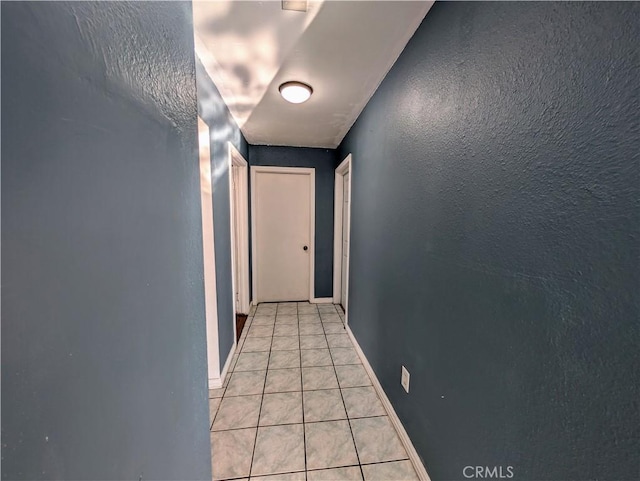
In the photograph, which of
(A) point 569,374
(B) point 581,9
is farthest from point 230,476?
(B) point 581,9

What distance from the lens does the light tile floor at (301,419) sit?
1.39m

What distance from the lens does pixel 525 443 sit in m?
0.79

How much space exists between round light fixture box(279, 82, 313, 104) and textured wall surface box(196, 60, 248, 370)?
1.66 feet

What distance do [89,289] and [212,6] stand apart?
1387 millimetres

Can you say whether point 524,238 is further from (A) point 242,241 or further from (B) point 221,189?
(A) point 242,241

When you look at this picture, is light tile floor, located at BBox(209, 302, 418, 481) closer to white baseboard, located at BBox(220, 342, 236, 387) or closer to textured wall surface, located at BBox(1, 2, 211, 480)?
white baseboard, located at BBox(220, 342, 236, 387)

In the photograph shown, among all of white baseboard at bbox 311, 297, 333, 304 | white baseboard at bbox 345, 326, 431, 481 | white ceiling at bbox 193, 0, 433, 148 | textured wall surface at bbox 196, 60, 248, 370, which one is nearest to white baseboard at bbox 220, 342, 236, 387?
textured wall surface at bbox 196, 60, 248, 370

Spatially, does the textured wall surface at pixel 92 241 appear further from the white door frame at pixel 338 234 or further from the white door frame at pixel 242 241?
the white door frame at pixel 338 234

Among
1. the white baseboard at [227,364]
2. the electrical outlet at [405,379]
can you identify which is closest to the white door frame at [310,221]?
the white baseboard at [227,364]

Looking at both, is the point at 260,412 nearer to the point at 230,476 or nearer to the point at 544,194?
the point at 230,476

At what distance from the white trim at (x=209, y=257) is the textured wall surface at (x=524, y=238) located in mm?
1341

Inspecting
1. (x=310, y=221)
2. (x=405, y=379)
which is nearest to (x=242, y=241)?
(x=310, y=221)

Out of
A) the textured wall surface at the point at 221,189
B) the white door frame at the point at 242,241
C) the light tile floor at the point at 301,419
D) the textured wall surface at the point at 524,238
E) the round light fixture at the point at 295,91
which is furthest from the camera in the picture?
the white door frame at the point at 242,241

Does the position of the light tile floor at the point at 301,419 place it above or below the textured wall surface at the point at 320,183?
below
